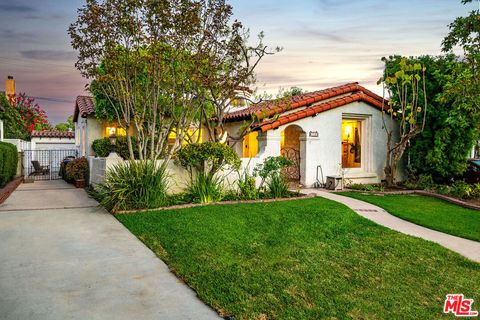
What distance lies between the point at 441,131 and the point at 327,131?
3.98m

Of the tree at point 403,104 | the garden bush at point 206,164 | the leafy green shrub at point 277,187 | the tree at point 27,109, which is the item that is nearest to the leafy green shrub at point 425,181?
the tree at point 403,104

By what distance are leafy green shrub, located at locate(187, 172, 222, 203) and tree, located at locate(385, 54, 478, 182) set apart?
832 centimetres

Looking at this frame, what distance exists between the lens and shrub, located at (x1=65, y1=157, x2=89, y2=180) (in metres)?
13.8

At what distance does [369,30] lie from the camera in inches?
553

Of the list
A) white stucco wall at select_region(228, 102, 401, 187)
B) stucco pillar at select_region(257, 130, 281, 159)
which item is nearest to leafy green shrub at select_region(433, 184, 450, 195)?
white stucco wall at select_region(228, 102, 401, 187)

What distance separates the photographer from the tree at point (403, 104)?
12.5 m

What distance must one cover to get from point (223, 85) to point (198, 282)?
24.7 ft

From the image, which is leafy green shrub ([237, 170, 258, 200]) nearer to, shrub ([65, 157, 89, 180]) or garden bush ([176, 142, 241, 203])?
garden bush ([176, 142, 241, 203])

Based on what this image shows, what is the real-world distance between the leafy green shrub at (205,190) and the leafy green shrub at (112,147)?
6.49 metres

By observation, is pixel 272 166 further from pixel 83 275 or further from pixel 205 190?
pixel 83 275

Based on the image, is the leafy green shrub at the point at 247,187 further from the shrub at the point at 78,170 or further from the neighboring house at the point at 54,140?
the neighboring house at the point at 54,140

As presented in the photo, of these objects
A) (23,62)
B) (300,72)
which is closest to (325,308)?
(300,72)

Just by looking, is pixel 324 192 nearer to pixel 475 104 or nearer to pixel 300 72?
pixel 475 104

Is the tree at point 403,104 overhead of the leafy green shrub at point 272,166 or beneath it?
overhead
